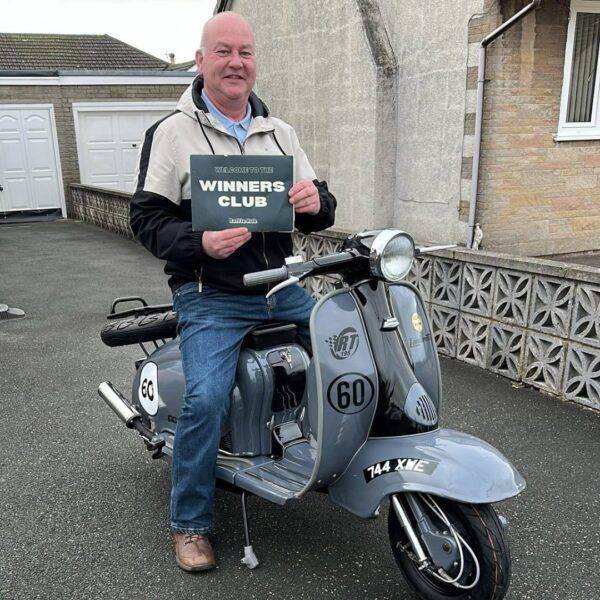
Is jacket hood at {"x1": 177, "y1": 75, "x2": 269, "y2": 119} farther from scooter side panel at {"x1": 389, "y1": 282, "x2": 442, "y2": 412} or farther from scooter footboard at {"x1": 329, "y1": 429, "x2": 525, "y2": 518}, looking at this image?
scooter footboard at {"x1": 329, "y1": 429, "x2": 525, "y2": 518}

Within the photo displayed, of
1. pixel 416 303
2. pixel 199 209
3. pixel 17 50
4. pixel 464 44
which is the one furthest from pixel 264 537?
pixel 17 50

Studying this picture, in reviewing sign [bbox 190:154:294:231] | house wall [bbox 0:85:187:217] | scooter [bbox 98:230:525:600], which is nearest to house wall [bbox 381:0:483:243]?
scooter [bbox 98:230:525:600]

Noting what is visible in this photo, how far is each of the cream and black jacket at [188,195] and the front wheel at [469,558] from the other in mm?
1117

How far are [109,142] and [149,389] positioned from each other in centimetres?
1303

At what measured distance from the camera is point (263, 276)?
204 centimetres

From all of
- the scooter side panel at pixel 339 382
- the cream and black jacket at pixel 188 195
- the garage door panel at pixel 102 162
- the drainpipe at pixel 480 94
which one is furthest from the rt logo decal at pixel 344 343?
the garage door panel at pixel 102 162

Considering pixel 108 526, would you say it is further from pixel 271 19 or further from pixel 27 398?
pixel 271 19

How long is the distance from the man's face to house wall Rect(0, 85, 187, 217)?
509 inches

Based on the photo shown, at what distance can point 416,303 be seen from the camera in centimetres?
242

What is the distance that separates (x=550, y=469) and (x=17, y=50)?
1852 cm

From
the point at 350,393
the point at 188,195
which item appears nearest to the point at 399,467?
the point at 350,393

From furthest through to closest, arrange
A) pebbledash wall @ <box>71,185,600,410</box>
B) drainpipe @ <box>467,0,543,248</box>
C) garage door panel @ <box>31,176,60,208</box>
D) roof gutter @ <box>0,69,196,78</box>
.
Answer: garage door panel @ <box>31,176,60,208</box> < roof gutter @ <box>0,69,196,78</box> < drainpipe @ <box>467,0,543,248</box> < pebbledash wall @ <box>71,185,600,410</box>

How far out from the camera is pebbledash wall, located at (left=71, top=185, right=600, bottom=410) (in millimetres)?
3807

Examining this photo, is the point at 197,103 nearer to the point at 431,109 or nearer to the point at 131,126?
the point at 431,109
